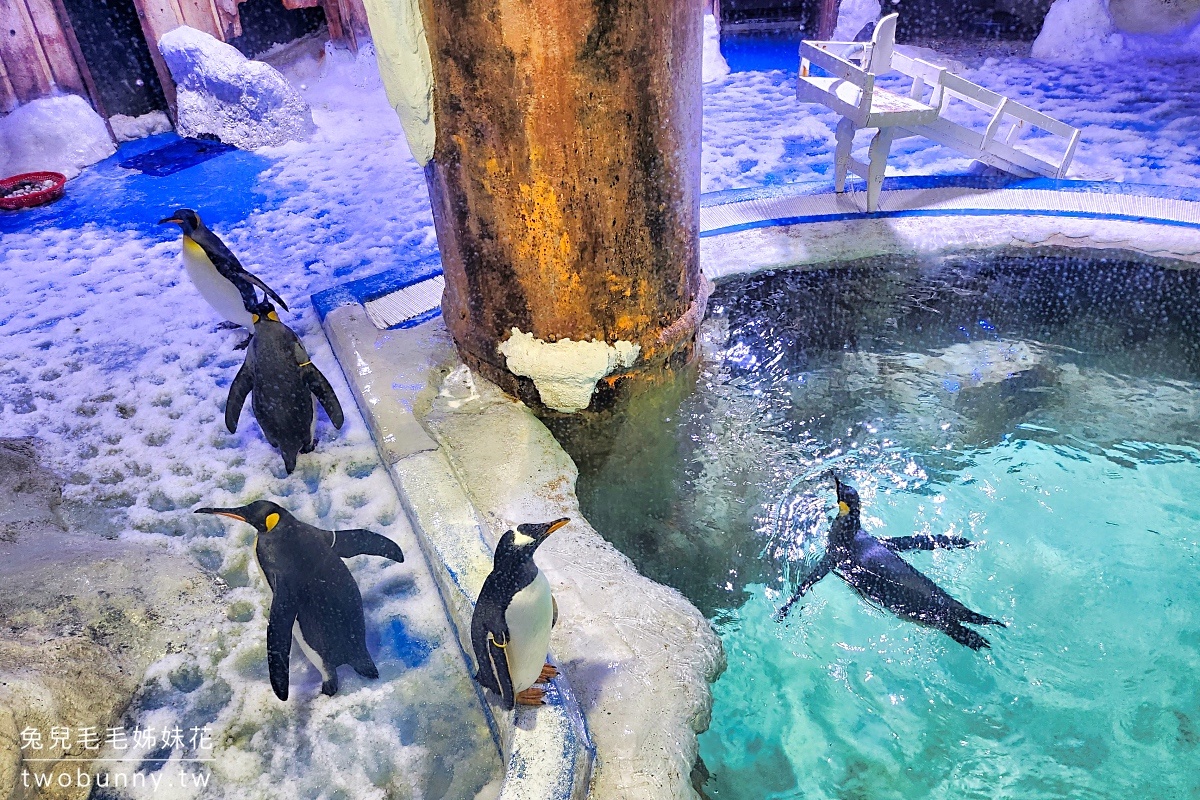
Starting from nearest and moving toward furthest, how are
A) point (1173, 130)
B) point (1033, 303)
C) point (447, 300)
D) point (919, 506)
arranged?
1. point (919, 506)
2. point (447, 300)
3. point (1033, 303)
4. point (1173, 130)

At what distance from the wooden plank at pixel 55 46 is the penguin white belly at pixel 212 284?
5.05 m

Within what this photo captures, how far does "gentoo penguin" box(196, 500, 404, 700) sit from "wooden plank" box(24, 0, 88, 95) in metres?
7.38

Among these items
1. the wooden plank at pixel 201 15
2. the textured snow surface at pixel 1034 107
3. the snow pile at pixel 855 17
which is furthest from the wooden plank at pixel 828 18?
the wooden plank at pixel 201 15

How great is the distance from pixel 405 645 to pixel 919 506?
2012 millimetres

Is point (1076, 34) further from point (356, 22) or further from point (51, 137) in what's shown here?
point (51, 137)

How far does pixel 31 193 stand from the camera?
656 cm

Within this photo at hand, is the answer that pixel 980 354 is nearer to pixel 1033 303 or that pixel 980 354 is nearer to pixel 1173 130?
pixel 1033 303

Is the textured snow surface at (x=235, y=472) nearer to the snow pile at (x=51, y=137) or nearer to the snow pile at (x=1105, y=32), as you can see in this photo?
the snow pile at (x=51, y=137)

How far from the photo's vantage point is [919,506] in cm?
311

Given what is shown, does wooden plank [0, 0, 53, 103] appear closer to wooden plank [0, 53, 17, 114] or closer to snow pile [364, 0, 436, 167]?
wooden plank [0, 53, 17, 114]

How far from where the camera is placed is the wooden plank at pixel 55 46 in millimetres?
7195

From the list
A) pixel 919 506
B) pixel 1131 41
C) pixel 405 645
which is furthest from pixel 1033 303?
pixel 1131 41

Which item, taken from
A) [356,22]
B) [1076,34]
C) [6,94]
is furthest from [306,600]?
[1076,34]

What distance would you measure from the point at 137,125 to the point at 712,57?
21.5ft
